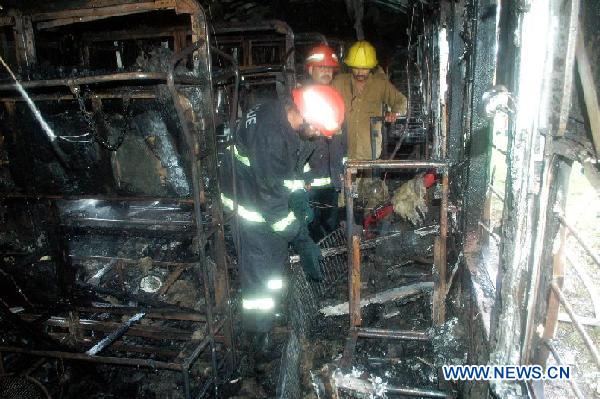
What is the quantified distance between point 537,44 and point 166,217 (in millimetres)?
5237

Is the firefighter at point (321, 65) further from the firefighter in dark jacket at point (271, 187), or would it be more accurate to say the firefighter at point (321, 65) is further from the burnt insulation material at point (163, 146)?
the burnt insulation material at point (163, 146)

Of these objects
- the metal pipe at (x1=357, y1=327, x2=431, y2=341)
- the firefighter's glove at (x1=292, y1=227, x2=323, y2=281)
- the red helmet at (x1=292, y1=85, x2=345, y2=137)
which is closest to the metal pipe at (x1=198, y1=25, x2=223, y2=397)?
the red helmet at (x1=292, y1=85, x2=345, y2=137)

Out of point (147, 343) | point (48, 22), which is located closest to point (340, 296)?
point (147, 343)

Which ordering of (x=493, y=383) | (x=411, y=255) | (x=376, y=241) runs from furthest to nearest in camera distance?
(x=411, y=255)
(x=376, y=241)
(x=493, y=383)

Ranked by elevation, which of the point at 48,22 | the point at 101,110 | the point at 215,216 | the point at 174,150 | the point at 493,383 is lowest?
the point at 493,383

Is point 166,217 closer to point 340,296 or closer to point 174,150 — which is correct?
point 174,150

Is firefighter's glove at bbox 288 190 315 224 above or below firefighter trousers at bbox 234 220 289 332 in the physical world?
above

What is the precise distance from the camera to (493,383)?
2.25 metres

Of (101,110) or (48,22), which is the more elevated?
(48,22)

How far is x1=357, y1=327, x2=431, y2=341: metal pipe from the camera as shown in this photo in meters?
3.66

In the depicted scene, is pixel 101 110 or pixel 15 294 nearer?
pixel 101 110

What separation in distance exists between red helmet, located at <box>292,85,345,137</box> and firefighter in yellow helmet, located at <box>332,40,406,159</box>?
2550 mm

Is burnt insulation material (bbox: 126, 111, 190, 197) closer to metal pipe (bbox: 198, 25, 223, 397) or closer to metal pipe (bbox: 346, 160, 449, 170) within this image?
metal pipe (bbox: 198, 25, 223, 397)

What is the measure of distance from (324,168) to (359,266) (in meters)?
2.79
